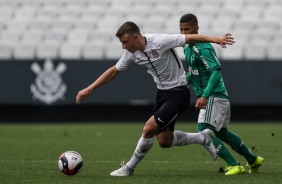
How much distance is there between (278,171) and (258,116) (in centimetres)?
1208

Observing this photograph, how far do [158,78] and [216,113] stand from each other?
2.91 feet

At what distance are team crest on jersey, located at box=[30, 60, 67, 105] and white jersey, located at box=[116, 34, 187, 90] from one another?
37.4 ft

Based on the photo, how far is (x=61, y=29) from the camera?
23344 millimetres

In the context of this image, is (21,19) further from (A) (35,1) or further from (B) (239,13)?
(B) (239,13)

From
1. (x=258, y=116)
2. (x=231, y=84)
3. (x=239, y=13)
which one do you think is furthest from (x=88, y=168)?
(x=239, y=13)

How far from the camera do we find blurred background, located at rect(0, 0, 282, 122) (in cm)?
2089

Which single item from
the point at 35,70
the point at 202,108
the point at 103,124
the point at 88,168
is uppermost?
the point at 202,108

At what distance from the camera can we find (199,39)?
9258 millimetres

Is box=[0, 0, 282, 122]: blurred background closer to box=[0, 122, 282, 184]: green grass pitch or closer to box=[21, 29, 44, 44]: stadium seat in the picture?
box=[21, 29, 44, 44]: stadium seat

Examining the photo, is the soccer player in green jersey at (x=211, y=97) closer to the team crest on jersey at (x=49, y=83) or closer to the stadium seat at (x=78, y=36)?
the team crest on jersey at (x=49, y=83)

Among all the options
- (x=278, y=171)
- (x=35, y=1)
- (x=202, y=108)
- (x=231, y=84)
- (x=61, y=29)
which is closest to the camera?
(x=202, y=108)

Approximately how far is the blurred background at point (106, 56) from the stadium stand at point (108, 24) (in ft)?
0.08

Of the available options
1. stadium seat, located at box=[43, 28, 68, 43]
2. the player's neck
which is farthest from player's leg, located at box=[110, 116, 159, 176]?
stadium seat, located at box=[43, 28, 68, 43]

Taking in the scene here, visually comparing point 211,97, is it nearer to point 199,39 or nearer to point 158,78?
point 158,78
